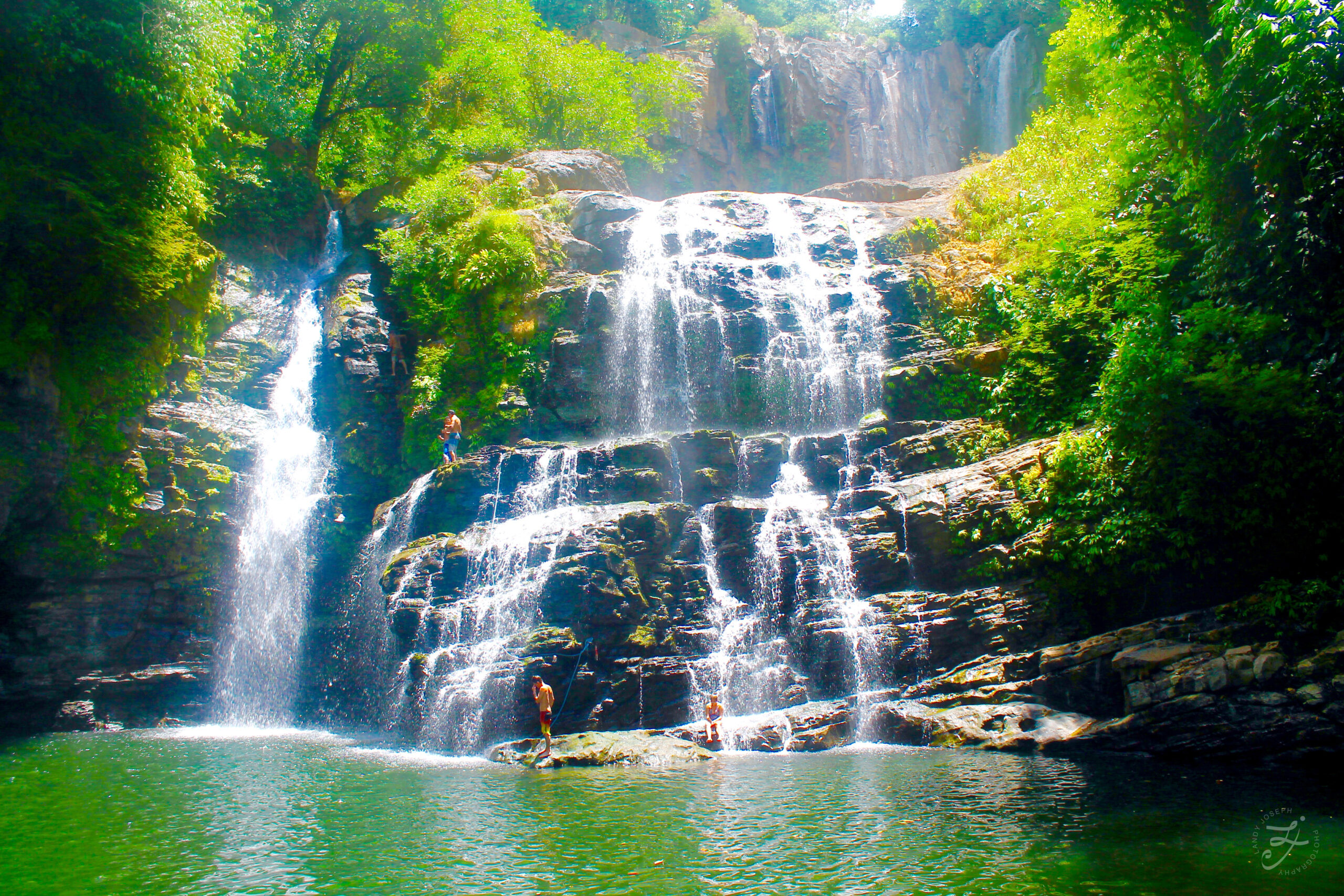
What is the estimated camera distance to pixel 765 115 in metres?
42.0

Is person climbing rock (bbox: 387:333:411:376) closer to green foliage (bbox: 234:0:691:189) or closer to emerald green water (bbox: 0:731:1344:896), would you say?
green foliage (bbox: 234:0:691:189)

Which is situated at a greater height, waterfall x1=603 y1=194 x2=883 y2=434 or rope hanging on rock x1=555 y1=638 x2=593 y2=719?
waterfall x1=603 y1=194 x2=883 y2=434

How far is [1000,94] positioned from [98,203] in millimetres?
38034

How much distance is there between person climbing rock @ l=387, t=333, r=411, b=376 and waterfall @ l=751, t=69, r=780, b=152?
1026 inches

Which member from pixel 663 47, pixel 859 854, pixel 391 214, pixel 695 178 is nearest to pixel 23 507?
pixel 391 214

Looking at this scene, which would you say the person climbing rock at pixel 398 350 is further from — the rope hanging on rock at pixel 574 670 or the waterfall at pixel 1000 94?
the waterfall at pixel 1000 94

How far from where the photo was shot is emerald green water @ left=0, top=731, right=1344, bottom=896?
21.0 feet

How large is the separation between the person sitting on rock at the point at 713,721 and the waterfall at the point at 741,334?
28.5 feet

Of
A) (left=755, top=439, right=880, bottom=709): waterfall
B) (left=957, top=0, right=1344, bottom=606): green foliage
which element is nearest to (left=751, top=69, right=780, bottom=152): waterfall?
(left=957, top=0, right=1344, bottom=606): green foliage

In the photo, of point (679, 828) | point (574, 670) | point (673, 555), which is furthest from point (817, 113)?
point (679, 828)

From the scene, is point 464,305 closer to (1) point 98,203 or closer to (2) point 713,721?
(1) point 98,203

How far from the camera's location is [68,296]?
636 inches

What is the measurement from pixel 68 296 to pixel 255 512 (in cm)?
580
